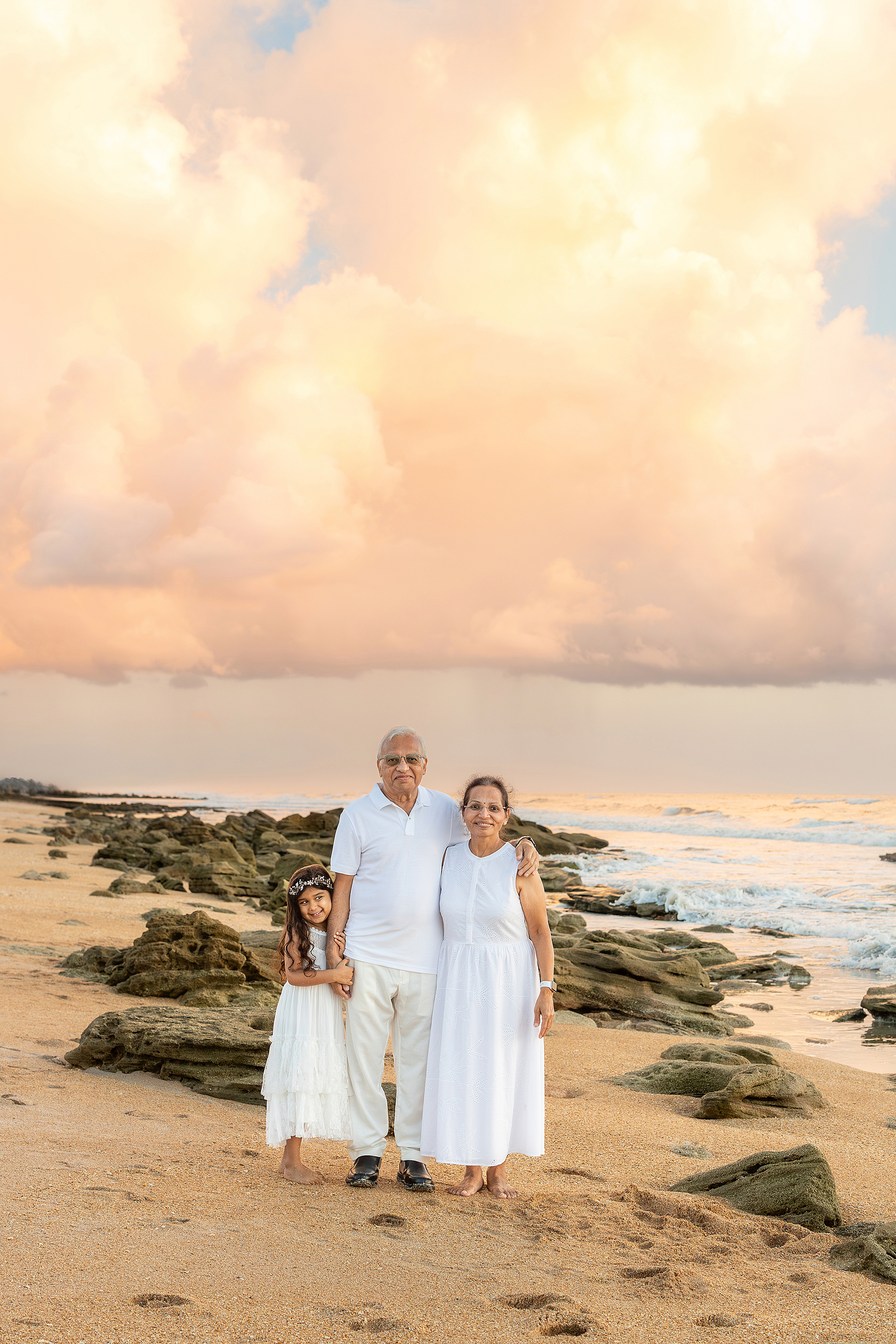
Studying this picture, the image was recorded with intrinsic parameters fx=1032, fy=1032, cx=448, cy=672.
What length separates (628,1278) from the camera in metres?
4.46

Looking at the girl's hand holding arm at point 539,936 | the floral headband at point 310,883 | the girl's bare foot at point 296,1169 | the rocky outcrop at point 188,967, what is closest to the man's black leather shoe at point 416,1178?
the girl's bare foot at point 296,1169

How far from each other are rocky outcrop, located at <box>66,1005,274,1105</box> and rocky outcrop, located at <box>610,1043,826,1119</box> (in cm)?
328

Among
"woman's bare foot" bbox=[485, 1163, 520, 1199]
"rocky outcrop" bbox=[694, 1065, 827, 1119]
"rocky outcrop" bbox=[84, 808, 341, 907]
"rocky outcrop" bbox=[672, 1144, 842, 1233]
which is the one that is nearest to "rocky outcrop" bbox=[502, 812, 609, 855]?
"rocky outcrop" bbox=[84, 808, 341, 907]

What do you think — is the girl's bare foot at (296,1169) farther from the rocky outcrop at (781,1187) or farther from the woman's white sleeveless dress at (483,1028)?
the rocky outcrop at (781,1187)

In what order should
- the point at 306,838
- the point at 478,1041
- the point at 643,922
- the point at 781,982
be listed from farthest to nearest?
the point at 306,838, the point at 643,922, the point at 781,982, the point at 478,1041

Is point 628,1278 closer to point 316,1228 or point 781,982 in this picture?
point 316,1228

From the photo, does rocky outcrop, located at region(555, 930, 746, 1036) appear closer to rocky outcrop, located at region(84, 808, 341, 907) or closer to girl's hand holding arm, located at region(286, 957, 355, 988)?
girl's hand holding arm, located at region(286, 957, 355, 988)

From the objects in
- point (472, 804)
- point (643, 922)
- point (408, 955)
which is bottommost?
point (643, 922)

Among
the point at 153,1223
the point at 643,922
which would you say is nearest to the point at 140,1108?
the point at 153,1223

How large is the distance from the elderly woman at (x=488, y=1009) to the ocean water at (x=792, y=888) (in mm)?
478

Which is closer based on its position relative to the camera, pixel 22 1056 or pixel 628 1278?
pixel 628 1278

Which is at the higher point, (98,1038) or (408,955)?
(408,955)

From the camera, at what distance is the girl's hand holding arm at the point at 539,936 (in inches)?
213

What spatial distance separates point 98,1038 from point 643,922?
1779 cm
